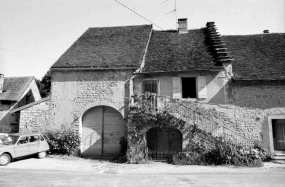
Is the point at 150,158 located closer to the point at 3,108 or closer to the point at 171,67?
the point at 171,67

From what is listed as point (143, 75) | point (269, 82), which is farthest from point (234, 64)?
point (143, 75)

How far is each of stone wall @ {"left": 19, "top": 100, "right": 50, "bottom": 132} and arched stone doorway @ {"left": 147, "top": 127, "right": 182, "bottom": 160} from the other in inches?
264

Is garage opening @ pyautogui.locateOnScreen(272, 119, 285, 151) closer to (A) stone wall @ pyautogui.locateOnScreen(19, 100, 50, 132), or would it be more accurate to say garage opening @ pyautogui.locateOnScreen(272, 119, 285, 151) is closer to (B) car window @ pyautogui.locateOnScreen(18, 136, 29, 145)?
(A) stone wall @ pyautogui.locateOnScreen(19, 100, 50, 132)

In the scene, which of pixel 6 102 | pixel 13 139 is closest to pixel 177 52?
pixel 13 139

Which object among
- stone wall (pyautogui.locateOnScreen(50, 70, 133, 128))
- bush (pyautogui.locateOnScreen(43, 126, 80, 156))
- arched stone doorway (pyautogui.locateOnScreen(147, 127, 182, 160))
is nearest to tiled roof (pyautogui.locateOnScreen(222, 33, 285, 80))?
arched stone doorway (pyautogui.locateOnScreen(147, 127, 182, 160))

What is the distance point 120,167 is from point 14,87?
16.0 m

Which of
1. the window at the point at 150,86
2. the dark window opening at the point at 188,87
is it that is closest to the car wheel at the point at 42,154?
the window at the point at 150,86

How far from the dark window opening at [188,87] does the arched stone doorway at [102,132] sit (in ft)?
14.8

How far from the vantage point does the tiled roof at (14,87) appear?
19136mm

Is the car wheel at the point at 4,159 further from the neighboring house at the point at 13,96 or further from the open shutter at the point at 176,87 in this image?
the open shutter at the point at 176,87

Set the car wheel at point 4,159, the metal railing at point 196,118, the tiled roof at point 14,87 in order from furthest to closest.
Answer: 1. the tiled roof at point 14,87
2. the metal railing at point 196,118
3. the car wheel at point 4,159

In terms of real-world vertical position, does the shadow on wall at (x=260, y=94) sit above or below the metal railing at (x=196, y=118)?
above

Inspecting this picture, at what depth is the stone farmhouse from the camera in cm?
1198

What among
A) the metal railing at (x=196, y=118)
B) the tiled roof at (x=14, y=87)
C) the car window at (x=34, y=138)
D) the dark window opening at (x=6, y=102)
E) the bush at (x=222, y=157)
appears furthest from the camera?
the tiled roof at (x=14, y=87)
